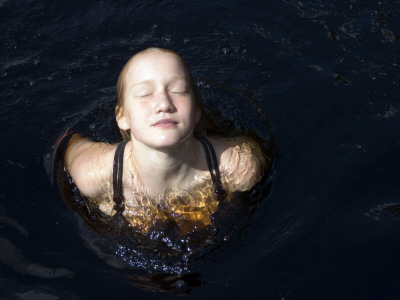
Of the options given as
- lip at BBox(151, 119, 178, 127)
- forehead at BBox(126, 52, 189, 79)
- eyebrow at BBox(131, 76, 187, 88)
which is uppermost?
forehead at BBox(126, 52, 189, 79)

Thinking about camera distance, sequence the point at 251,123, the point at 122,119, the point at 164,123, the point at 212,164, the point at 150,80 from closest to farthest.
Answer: the point at 164,123
the point at 150,80
the point at 122,119
the point at 212,164
the point at 251,123

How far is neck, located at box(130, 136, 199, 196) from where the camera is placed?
3799 mm

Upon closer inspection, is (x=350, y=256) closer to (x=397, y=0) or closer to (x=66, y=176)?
(x=66, y=176)

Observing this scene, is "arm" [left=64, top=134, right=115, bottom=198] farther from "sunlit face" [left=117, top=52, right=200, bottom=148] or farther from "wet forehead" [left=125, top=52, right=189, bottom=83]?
"wet forehead" [left=125, top=52, right=189, bottom=83]

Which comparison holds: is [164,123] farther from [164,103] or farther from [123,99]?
[123,99]

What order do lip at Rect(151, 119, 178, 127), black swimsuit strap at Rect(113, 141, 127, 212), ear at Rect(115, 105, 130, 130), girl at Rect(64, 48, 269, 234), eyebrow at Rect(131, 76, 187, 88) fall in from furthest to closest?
black swimsuit strap at Rect(113, 141, 127, 212), ear at Rect(115, 105, 130, 130), girl at Rect(64, 48, 269, 234), eyebrow at Rect(131, 76, 187, 88), lip at Rect(151, 119, 178, 127)

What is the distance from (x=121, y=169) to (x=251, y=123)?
1.33 meters

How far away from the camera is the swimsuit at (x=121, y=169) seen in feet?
13.2

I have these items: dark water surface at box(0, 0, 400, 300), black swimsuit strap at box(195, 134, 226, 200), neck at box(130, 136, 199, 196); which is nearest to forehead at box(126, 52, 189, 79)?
neck at box(130, 136, 199, 196)

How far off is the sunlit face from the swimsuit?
0.35 metres

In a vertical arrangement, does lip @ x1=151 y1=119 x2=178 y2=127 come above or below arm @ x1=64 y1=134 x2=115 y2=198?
above

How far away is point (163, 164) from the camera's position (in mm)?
3832

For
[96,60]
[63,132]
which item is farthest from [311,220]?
[96,60]

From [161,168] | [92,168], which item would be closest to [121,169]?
[92,168]
